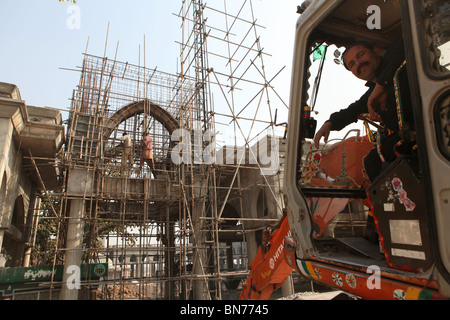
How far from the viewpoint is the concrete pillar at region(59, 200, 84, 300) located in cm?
986

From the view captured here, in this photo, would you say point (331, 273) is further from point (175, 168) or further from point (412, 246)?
point (175, 168)

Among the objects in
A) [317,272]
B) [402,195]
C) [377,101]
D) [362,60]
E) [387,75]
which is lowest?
[317,272]

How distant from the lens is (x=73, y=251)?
33.9 feet

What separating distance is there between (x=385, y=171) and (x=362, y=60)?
0.96 m

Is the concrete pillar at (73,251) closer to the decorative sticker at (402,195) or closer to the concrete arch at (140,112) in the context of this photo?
the concrete arch at (140,112)

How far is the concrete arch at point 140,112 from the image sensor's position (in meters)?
13.4

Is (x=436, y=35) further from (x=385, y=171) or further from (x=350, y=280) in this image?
(x=350, y=280)

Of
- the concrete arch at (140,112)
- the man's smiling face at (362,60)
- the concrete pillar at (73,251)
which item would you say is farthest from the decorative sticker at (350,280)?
the concrete arch at (140,112)

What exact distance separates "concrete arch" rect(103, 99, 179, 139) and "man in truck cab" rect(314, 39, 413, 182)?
11688mm

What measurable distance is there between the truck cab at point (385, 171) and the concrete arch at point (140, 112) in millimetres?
11627

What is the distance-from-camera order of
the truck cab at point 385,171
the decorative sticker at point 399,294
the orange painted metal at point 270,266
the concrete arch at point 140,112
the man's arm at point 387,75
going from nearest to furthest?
the truck cab at point 385,171, the decorative sticker at point 399,294, the man's arm at point 387,75, the orange painted metal at point 270,266, the concrete arch at point 140,112
